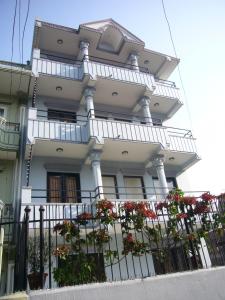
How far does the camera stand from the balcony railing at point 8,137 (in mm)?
11992

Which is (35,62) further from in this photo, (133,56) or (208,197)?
(208,197)

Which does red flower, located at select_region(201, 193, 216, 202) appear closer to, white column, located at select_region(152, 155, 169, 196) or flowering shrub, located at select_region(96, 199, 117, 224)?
flowering shrub, located at select_region(96, 199, 117, 224)

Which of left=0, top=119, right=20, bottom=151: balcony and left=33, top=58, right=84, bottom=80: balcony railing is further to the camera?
left=33, top=58, right=84, bottom=80: balcony railing

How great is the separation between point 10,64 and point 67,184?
741 centimetres

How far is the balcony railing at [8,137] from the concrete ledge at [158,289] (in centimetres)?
875

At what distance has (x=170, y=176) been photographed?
50.6 feet

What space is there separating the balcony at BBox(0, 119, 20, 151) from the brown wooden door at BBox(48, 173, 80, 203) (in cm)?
220

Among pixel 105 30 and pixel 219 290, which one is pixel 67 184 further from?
pixel 105 30

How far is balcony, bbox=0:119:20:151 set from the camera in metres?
12.0

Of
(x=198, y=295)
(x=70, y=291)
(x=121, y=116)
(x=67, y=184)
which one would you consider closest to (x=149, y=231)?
(x=198, y=295)

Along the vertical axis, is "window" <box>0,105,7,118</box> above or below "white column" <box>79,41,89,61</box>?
below

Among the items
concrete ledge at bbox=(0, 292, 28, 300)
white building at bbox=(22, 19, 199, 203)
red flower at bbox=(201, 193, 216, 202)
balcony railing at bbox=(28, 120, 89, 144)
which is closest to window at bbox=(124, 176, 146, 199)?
white building at bbox=(22, 19, 199, 203)

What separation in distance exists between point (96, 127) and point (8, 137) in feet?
13.7

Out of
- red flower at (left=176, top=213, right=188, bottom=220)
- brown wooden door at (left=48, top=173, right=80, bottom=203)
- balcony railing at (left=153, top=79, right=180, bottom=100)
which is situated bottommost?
red flower at (left=176, top=213, right=188, bottom=220)
